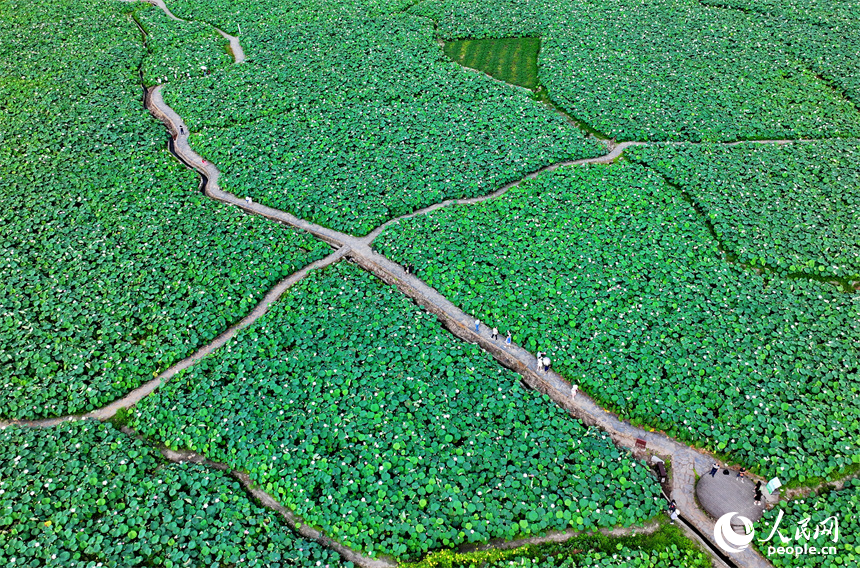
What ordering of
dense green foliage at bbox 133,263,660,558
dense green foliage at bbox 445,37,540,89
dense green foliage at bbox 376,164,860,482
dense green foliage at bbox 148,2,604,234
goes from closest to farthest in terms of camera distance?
dense green foliage at bbox 133,263,660,558 → dense green foliage at bbox 376,164,860,482 → dense green foliage at bbox 148,2,604,234 → dense green foliage at bbox 445,37,540,89

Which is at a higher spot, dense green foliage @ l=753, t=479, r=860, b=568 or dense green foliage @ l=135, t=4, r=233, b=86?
dense green foliage @ l=135, t=4, r=233, b=86

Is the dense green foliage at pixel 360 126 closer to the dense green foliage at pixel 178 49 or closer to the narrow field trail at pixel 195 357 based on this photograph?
the dense green foliage at pixel 178 49

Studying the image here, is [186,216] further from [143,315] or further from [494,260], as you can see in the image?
[494,260]

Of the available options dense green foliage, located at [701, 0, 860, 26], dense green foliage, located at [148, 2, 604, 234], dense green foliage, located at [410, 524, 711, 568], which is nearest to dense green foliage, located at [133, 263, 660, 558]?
dense green foliage, located at [410, 524, 711, 568]

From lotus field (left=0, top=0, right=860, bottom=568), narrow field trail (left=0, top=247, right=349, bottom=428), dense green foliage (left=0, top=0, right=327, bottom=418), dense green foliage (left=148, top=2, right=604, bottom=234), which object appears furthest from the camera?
dense green foliage (left=148, top=2, right=604, bottom=234)

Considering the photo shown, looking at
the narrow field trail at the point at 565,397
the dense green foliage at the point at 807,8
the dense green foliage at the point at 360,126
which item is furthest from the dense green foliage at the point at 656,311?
the dense green foliage at the point at 807,8

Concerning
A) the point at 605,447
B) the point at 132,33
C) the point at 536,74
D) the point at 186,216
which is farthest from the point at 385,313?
the point at 132,33

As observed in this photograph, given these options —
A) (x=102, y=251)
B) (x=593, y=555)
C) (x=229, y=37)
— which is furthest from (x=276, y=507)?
(x=229, y=37)

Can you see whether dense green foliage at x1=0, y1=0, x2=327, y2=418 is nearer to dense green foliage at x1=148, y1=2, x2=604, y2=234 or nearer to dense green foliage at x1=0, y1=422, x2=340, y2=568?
dense green foliage at x1=0, y1=422, x2=340, y2=568
